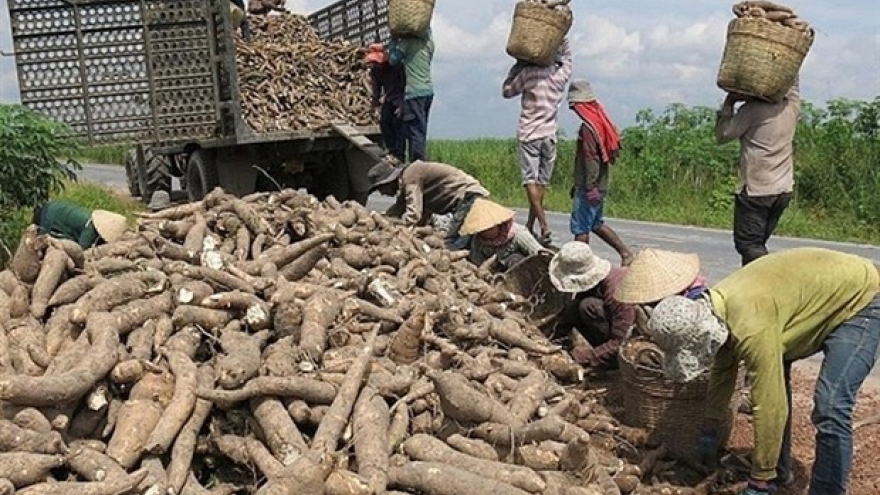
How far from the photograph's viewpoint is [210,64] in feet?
27.8

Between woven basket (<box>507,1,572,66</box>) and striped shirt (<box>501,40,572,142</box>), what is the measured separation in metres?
0.13

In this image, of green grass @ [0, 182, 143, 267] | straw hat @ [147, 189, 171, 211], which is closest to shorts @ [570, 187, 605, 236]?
green grass @ [0, 182, 143, 267]

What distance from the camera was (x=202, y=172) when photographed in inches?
356

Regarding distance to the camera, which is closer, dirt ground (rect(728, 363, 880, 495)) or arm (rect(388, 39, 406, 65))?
dirt ground (rect(728, 363, 880, 495))

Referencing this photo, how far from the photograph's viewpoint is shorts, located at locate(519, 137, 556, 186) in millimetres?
7609

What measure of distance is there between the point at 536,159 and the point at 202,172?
10.9 ft

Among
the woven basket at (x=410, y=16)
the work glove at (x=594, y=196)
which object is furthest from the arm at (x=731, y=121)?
the woven basket at (x=410, y=16)

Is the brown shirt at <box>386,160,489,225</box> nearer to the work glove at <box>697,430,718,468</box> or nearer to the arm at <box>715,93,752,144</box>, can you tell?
the arm at <box>715,93,752,144</box>

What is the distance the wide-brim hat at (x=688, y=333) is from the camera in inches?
130

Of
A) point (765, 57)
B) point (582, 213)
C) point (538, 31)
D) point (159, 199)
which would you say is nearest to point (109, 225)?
point (582, 213)

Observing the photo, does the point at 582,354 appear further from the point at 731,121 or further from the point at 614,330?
the point at 731,121

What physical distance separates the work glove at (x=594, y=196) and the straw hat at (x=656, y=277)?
9.17 ft

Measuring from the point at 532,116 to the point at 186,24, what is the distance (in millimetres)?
3256

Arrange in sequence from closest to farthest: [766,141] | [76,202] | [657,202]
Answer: [766,141]
[76,202]
[657,202]
